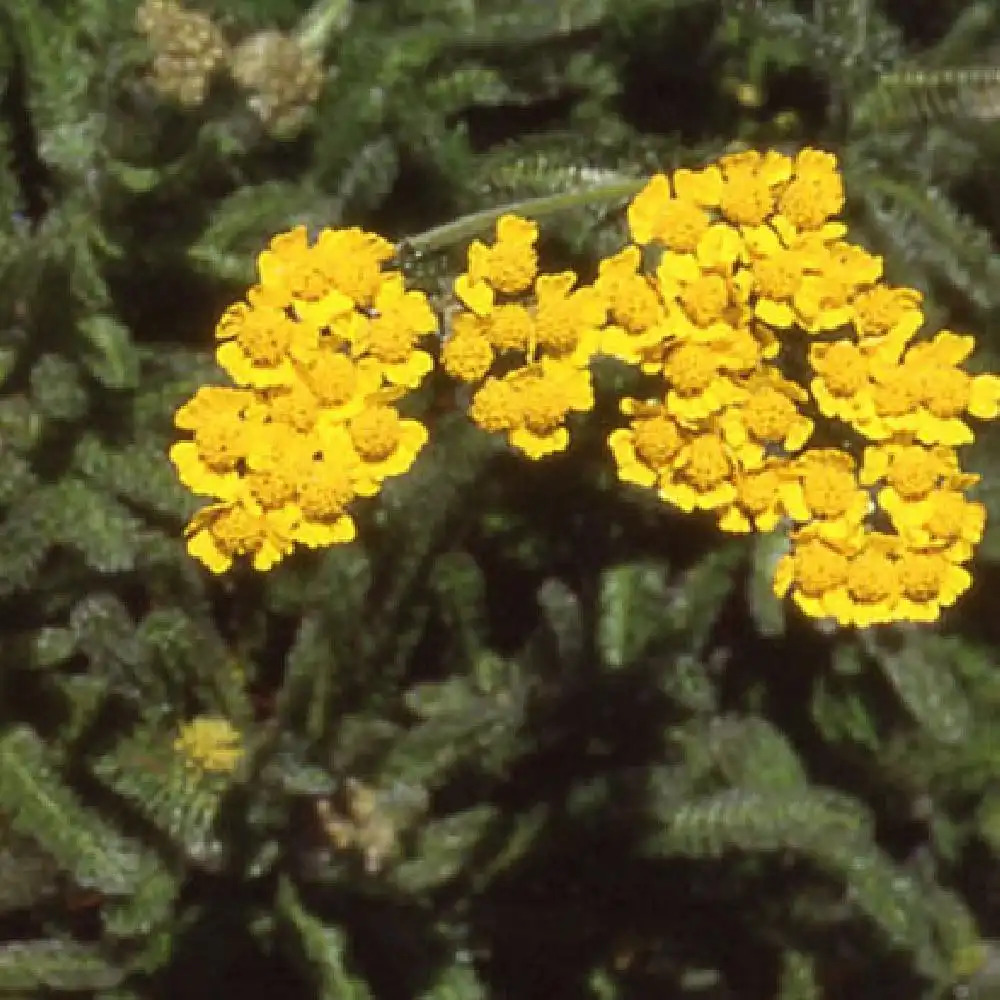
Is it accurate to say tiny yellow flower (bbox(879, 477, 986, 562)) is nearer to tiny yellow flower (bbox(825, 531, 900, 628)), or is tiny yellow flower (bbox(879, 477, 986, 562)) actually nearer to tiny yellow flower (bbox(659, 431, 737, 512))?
tiny yellow flower (bbox(825, 531, 900, 628))

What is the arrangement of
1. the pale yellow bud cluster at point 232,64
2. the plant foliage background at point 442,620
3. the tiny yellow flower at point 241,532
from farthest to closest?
the plant foliage background at point 442,620
the pale yellow bud cluster at point 232,64
the tiny yellow flower at point 241,532

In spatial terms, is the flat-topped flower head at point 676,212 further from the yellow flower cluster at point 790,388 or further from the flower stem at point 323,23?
the flower stem at point 323,23

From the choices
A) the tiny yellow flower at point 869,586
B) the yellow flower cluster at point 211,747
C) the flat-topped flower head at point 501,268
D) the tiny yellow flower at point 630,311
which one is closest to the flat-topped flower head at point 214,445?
the flat-topped flower head at point 501,268

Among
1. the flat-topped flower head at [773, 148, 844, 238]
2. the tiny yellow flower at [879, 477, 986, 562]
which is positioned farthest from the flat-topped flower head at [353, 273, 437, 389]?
the tiny yellow flower at [879, 477, 986, 562]

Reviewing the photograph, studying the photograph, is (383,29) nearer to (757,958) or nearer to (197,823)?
(197,823)

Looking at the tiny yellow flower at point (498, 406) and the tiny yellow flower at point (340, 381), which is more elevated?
the tiny yellow flower at point (340, 381)

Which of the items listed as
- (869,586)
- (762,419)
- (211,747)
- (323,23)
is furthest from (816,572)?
(323,23)

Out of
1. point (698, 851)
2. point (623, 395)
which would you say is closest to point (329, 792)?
point (698, 851)
